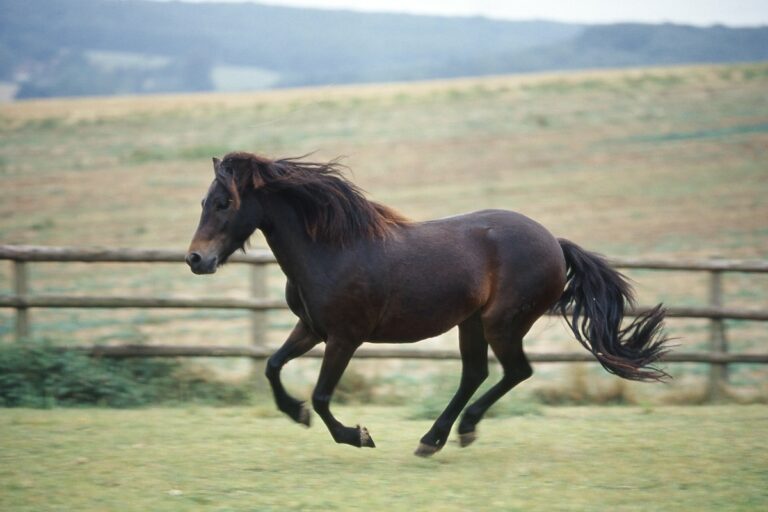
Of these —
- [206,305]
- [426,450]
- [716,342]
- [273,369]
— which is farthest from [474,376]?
[716,342]

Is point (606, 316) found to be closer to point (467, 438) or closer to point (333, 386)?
point (467, 438)

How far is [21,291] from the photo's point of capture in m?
8.27

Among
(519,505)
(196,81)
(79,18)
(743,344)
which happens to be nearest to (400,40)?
(196,81)

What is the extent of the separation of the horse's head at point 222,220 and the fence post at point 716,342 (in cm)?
499

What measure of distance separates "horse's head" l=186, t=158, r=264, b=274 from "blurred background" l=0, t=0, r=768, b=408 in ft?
3.74

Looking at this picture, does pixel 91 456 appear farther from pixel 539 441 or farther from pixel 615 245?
pixel 615 245

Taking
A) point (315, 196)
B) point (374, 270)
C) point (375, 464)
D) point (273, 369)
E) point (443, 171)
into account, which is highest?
point (315, 196)

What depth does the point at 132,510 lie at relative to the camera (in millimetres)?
4582

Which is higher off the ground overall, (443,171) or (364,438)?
(443,171)

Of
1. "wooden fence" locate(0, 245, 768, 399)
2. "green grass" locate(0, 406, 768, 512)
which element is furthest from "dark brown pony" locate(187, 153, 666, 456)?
"wooden fence" locate(0, 245, 768, 399)

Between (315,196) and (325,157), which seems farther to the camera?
(325,157)

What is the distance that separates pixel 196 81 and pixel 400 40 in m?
60.9

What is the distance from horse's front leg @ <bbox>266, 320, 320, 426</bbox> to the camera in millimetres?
5840

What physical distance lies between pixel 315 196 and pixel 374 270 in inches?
23.7
